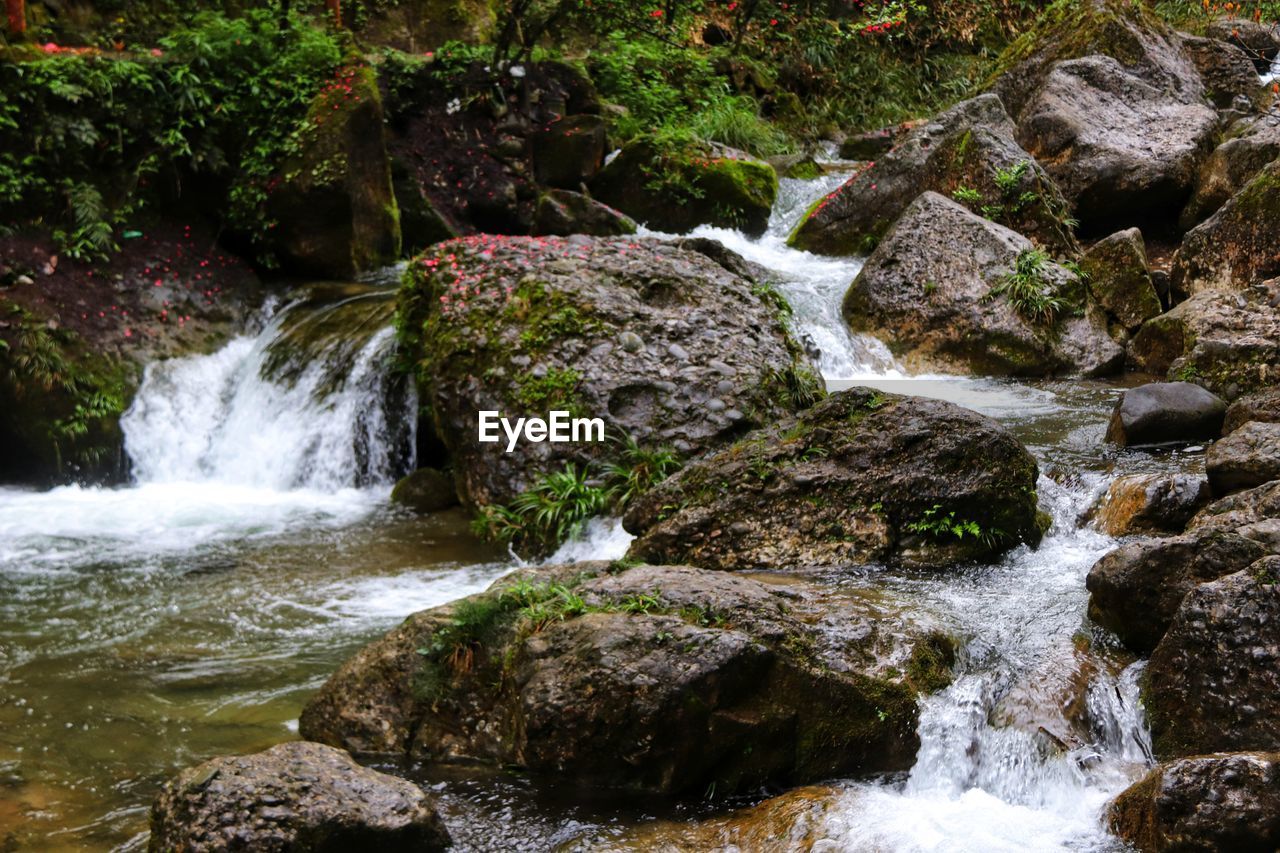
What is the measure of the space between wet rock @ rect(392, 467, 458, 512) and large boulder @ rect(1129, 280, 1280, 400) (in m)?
5.81

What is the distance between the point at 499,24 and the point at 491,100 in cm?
303

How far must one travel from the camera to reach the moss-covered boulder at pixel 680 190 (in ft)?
46.9

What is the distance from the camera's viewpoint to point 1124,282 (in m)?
10.7

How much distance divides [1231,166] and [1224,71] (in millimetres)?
4759

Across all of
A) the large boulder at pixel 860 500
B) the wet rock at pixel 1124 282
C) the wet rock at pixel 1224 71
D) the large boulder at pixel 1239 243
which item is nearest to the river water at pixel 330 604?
the large boulder at pixel 860 500

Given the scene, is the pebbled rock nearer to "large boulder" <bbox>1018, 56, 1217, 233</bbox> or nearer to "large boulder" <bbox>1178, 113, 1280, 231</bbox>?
"large boulder" <bbox>1178, 113, 1280, 231</bbox>

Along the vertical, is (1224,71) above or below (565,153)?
above

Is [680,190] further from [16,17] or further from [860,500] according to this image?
[860,500]

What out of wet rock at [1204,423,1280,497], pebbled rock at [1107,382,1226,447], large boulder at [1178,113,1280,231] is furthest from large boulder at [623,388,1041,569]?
large boulder at [1178,113,1280,231]

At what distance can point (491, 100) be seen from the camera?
14.5m

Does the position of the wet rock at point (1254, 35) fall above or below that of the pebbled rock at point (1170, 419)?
above

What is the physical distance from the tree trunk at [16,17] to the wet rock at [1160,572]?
11.8m

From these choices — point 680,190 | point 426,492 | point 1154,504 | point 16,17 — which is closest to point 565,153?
point 680,190

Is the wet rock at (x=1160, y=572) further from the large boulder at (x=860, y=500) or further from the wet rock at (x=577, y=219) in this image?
the wet rock at (x=577, y=219)
